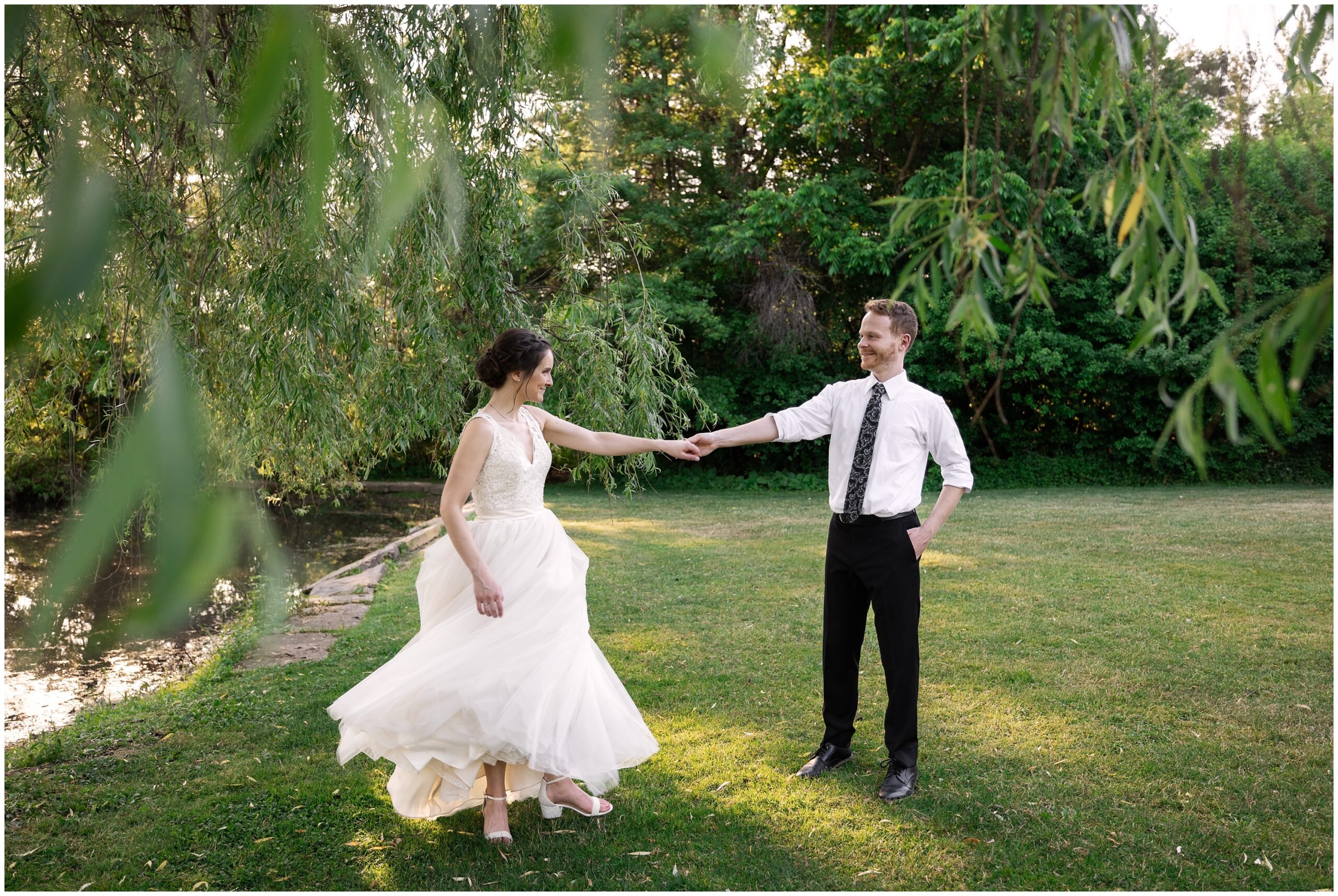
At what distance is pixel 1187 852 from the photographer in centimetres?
319

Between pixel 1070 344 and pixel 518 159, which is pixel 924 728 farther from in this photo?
pixel 1070 344

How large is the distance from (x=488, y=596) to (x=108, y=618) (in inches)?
72.3

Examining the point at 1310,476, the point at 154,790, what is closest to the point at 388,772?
the point at 154,790

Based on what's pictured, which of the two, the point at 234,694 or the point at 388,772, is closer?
the point at 388,772

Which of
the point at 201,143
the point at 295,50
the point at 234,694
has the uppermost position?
the point at 201,143

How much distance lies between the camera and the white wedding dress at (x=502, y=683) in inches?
124

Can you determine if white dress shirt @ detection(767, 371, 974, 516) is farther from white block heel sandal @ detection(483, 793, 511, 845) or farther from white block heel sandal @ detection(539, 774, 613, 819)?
white block heel sandal @ detection(483, 793, 511, 845)

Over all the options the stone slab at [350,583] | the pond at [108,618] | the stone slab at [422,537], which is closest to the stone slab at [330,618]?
the pond at [108,618]

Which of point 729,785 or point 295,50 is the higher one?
point 295,50

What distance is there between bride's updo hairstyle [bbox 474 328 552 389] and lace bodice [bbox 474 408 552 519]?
168 millimetres

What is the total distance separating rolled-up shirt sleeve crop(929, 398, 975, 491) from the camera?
376 centimetres

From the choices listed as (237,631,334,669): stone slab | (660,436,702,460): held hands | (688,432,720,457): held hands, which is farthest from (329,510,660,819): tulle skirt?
(237,631,334,669): stone slab

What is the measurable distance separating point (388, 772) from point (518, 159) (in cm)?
272

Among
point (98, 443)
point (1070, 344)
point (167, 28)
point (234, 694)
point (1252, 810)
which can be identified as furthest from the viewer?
point (1070, 344)
